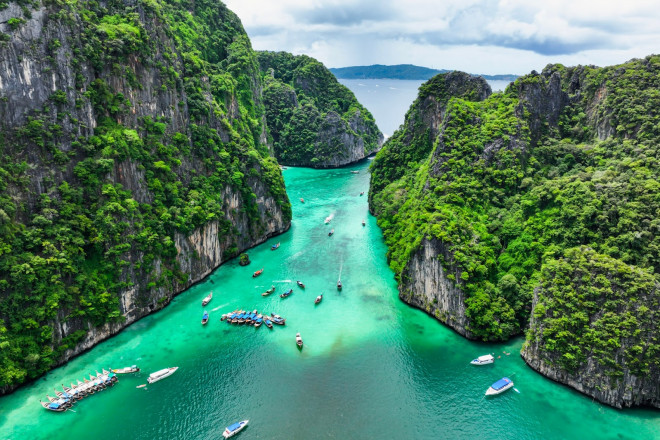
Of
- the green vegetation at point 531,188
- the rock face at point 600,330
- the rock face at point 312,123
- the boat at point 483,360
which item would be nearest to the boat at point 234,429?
the boat at point 483,360

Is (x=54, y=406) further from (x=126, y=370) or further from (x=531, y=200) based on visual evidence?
(x=531, y=200)

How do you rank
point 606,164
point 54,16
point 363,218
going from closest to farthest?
1. point 54,16
2. point 606,164
3. point 363,218

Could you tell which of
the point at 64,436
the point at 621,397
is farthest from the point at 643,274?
the point at 64,436

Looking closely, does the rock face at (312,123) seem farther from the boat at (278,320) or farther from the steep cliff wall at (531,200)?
the boat at (278,320)

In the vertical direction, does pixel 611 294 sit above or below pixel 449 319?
above

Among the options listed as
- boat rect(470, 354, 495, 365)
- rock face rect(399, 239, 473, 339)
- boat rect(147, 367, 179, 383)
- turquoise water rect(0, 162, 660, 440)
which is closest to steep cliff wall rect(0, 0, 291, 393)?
turquoise water rect(0, 162, 660, 440)

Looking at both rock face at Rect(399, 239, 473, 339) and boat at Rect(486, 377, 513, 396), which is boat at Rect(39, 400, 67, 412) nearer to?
boat at Rect(486, 377, 513, 396)

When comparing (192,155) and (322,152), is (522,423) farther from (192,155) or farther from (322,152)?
(322,152)
